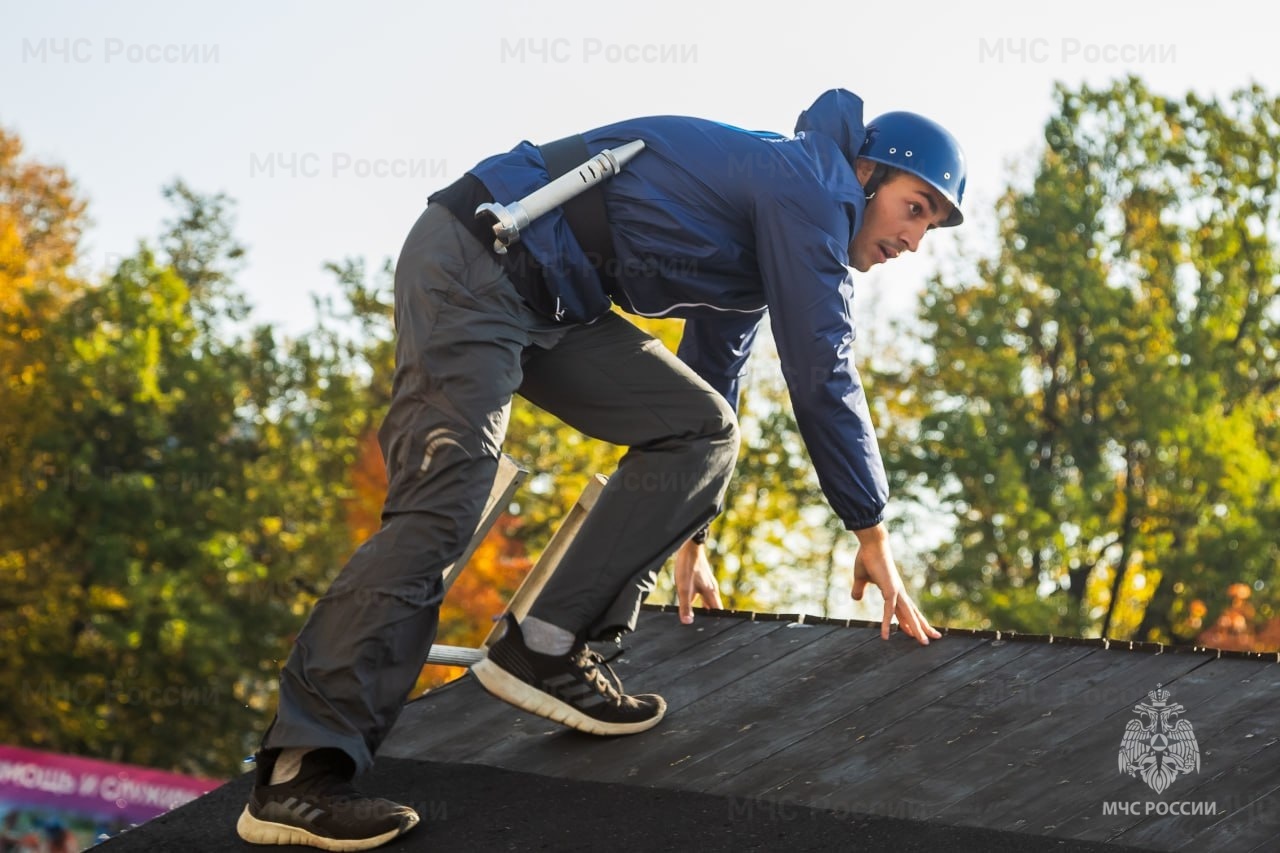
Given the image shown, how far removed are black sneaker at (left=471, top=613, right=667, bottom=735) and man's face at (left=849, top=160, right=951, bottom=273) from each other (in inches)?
53.3

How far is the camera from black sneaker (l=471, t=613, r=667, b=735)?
4.05 meters

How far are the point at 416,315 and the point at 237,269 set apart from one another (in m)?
25.0

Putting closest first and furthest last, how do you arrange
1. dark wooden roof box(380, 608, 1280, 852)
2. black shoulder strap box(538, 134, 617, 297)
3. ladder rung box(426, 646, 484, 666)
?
1. dark wooden roof box(380, 608, 1280, 852)
2. black shoulder strap box(538, 134, 617, 297)
3. ladder rung box(426, 646, 484, 666)

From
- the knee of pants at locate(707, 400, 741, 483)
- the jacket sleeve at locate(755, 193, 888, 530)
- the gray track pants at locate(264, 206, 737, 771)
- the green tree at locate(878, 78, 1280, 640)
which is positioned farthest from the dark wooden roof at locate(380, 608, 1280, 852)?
the green tree at locate(878, 78, 1280, 640)

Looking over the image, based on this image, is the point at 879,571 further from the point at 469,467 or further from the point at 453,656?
the point at 453,656

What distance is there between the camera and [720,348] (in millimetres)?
4559

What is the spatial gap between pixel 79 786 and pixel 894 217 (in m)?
14.3

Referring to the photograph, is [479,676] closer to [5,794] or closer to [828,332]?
[828,332]

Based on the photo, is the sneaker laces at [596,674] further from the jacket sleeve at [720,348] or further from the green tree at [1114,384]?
the green tree at [1114,384]

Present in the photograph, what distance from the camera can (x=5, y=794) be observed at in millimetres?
15617

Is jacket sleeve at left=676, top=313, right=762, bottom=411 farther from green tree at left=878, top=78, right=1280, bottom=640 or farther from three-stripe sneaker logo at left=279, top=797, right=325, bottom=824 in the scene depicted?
green tree at left=878, top=78, right=1280, bottom=640

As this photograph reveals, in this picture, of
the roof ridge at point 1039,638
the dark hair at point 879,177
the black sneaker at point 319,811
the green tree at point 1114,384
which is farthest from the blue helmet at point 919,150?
the green tree at point 1114,384

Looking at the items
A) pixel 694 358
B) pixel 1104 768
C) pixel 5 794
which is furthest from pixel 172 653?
pixel 1104 768

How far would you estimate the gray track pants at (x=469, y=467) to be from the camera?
3.43 metres
